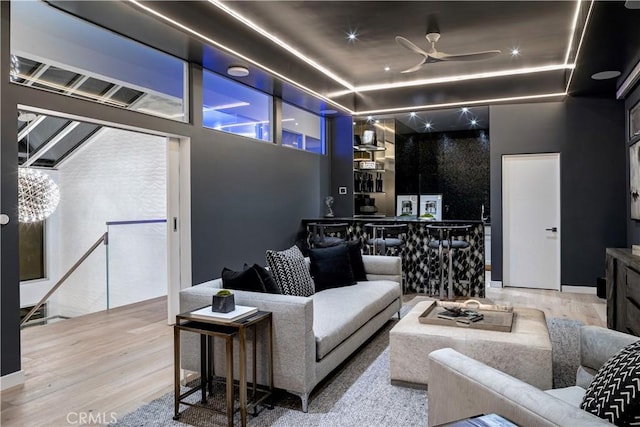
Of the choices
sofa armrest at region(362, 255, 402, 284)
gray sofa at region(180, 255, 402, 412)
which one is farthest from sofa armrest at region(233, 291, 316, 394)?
sofa armrest at region(362, 255, 402, 284)

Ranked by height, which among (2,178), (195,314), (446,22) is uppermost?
(446,22)

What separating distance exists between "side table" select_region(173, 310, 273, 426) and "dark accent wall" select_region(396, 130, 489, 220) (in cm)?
661

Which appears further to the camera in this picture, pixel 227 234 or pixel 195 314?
pixel 227 234

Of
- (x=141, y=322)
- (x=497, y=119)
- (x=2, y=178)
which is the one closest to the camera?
(x=2, y=178)

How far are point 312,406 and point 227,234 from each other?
9.65 feet

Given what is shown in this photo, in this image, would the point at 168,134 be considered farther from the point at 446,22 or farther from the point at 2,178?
the point at 446,22

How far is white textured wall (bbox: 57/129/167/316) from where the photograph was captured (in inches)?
231

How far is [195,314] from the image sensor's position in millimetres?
2523

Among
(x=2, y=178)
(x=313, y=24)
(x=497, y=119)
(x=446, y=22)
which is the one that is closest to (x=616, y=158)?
(x=497, y=119)

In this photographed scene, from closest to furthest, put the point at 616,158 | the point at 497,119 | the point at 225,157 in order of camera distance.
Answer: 1. the point at 225,157
2. the point at 616,158
3. the point at 497,119

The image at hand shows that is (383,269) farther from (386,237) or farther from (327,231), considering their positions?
(327,231)

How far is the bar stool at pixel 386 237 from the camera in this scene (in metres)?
5.97

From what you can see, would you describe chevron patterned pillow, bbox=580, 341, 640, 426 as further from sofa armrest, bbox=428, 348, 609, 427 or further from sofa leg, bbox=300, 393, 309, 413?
sofa leg, bbox=300, 393, 309, 413

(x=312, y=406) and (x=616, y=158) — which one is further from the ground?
(x=616, y=158)
